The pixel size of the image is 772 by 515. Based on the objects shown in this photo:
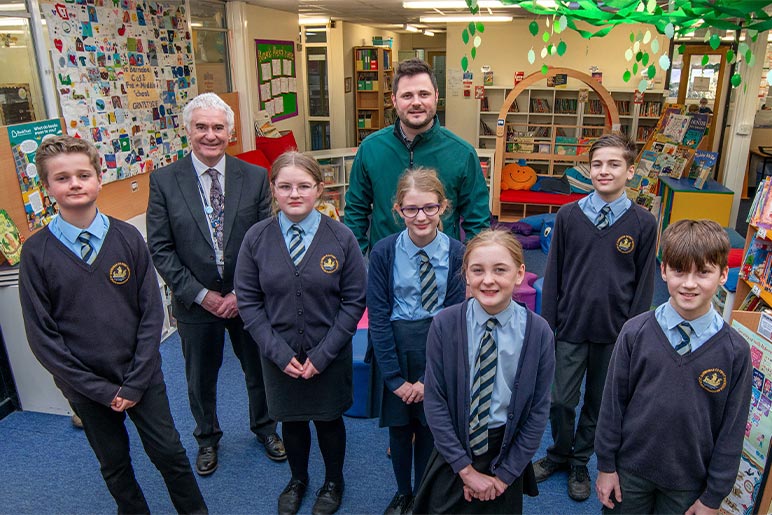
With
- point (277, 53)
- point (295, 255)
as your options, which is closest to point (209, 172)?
point (295, 255)

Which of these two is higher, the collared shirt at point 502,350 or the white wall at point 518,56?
the white wall at point 518,56

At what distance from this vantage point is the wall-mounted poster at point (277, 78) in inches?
257

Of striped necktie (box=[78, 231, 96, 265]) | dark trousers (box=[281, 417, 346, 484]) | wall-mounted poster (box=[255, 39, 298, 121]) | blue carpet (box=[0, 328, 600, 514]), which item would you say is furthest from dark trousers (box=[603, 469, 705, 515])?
wall-mounted poster (box=[255, 39, 298, 121])

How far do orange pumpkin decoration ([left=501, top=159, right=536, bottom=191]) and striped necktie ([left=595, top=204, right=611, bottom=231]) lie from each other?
18.3 feet

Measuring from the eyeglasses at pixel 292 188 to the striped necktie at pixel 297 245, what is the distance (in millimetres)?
132

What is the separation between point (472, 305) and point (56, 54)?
→ 316 cm

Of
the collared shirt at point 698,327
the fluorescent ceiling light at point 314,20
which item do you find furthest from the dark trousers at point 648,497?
the fluorescent ceiling light at point 314,20

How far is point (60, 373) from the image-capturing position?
1.93 m

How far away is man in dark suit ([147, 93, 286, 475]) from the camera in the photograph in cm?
242

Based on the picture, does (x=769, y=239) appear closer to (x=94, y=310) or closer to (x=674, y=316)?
(x=674, y=316)

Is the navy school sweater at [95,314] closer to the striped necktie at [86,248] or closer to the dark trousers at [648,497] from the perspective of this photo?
the striped necktie at [86,248]

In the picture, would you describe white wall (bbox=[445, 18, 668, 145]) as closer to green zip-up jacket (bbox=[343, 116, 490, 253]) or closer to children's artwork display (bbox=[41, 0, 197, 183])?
children's artwork display (bbox=[41, 0, 197, 183])

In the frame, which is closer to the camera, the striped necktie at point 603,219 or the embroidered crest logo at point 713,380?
the embroidered crest logo at point 713,380

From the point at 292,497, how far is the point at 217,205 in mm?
1298
